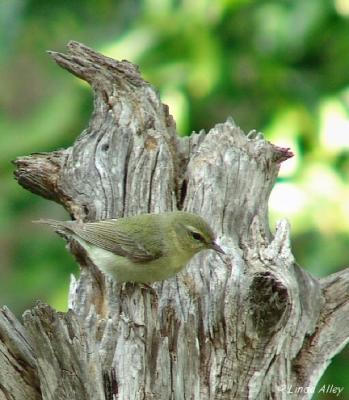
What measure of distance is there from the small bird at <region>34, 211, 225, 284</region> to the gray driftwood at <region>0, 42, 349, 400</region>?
0.30ft

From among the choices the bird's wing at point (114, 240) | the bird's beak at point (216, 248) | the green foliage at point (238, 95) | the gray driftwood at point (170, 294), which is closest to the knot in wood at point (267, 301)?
the gray driftwood at point (170, 294)

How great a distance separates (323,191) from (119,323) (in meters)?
4.12

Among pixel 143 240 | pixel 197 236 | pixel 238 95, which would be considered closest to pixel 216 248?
pixel 197 236

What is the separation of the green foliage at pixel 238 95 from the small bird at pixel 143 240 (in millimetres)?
1985

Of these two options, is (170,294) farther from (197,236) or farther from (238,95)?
(238,95)

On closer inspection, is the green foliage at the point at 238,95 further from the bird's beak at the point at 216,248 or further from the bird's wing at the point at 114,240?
the bird's beak at the point at 216,248

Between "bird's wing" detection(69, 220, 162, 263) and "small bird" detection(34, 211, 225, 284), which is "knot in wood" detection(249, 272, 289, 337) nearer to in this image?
"small bird" detection(34, 211, 225, 284)

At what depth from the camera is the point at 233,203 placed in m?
6.57

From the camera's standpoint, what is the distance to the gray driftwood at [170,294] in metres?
5.05

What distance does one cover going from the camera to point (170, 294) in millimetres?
5980

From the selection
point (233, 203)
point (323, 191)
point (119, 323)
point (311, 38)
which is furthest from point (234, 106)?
point (119, 323)

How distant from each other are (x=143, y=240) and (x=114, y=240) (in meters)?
0.22

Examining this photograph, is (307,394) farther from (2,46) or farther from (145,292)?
(2,46)

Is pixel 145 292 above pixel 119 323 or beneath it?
above
